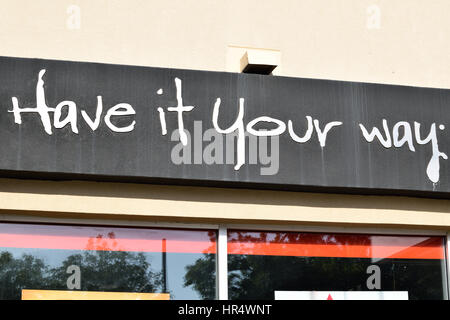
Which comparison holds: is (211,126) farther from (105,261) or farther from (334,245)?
(334,245)

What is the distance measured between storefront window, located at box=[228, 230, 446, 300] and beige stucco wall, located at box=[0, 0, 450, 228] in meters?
0.24

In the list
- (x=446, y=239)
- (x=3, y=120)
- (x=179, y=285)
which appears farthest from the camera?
(x=446, y=239)

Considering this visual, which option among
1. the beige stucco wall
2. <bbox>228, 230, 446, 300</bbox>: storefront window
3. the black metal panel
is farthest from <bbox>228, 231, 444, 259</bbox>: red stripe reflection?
the black metal panel

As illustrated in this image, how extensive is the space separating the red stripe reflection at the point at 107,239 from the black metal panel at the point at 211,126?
482mm

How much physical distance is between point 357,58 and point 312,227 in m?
1.58

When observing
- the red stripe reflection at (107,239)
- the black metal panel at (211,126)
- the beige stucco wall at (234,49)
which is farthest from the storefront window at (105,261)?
the black metal panel at (211,126)

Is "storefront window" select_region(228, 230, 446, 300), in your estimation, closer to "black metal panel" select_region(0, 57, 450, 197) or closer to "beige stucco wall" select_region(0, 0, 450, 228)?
"beige stucco wall" select_region(0, 0, 450, 228)

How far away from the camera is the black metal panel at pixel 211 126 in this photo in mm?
5895

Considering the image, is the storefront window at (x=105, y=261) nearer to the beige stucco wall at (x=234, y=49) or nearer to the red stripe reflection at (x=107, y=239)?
the red stripe reflection at (x=107, y=239)

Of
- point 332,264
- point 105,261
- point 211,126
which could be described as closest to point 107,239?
point 105,261

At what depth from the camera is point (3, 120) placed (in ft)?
19.2

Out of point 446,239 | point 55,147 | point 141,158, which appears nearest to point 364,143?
point 446,239

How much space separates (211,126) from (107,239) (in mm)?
1197

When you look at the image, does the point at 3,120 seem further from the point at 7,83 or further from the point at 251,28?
the point at 251,28
